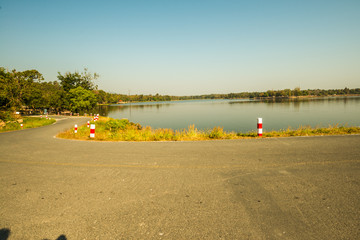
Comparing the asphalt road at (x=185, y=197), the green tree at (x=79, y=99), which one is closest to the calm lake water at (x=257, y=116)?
the green tree at (x=79, y=99)

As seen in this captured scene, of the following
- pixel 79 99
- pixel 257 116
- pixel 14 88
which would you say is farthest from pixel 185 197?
pixel 79 99

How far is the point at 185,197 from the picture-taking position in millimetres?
3359

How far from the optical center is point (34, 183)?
13.7 feet

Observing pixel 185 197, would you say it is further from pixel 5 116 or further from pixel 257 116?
pixel 257 116

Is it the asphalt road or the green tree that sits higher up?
the green tree

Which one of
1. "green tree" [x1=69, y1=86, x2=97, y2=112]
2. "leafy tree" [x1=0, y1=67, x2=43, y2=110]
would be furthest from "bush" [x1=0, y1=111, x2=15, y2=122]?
"green tree" [x1=69, y1=86, x2=97, y2=112]

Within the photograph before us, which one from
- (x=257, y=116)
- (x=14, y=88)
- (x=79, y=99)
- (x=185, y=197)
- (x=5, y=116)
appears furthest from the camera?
A: (x=79, y=99)

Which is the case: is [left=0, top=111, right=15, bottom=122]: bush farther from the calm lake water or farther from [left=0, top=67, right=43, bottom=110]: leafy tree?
the calm lake water

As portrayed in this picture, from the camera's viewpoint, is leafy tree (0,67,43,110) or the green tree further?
the green tree

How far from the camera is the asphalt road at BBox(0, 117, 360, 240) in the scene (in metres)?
2.50

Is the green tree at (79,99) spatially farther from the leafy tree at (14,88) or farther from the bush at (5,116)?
the bush at (5,116)

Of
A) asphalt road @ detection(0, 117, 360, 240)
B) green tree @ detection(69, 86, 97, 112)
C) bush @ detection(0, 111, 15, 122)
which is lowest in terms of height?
asphalt road @ detection(0, 117, 360, 240)

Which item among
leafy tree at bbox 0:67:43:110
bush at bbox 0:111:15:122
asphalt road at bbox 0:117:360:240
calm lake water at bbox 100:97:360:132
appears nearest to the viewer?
asphalt road at bbox 0:117:360:240

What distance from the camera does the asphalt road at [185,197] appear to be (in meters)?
2.50
